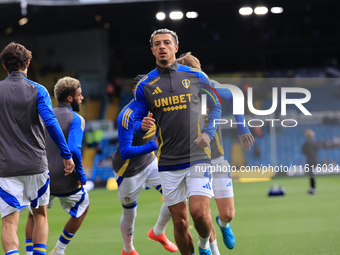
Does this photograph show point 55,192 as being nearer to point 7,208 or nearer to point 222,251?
point 7,208

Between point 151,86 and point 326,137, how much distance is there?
108 inches

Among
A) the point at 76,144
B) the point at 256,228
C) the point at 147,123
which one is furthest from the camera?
the point at 256,228

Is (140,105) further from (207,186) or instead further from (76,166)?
(76,166)

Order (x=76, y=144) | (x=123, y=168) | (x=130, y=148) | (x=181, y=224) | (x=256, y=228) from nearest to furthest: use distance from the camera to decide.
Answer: (x=181, y=224)
(x=76, y=144)
(x=130, y=148)
(x=123, y=168)
(x=256, y=228)

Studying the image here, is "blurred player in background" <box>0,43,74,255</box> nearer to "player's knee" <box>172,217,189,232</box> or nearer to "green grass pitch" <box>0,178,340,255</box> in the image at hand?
"player's knee" <box>172,217,189,232</box>

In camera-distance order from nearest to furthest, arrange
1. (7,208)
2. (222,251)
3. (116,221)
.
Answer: (7,208)
(222,251)
(116,221)

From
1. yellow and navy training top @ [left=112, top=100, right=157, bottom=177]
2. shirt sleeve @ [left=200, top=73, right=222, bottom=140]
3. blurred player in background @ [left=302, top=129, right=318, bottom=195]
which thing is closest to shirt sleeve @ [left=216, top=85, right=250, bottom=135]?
shirt sleeve @ [left=200, top=73, right=222, bottom=140]

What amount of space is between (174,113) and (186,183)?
683 millimetres

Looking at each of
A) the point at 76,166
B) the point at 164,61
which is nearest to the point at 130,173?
the point at 76,166

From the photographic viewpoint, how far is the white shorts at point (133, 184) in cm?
543

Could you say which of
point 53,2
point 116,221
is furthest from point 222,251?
point 53,2

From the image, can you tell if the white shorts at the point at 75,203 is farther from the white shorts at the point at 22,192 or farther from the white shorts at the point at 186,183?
the white shorts at the point at 186,183

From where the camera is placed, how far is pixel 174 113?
4.18 metres

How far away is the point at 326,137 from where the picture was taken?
5730 mm
